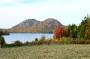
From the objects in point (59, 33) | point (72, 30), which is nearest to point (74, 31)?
point (72, 30)

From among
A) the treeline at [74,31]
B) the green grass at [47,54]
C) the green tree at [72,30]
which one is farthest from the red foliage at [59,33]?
the green grass at [47,54]

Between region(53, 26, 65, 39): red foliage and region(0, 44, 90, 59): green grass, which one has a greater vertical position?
region(53, 26, 65, 39): red foliage

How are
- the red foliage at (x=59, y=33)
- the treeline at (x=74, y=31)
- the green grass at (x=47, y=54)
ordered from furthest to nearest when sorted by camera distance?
1. the red foliage at (x=59, y=33)
2. the treeline at (x=74, y=31)
3. the green grass at (x=47, y=54)

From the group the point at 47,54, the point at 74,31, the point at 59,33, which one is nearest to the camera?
the point at 47,54

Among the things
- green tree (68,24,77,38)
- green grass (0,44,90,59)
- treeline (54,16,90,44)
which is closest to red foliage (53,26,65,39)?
treeline (54,16,90,44)

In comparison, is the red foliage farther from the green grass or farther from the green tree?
the green grass

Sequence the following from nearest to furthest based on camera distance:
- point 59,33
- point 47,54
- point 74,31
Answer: point 47,54 → point 74,31 → point 59,33

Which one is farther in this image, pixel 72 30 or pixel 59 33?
pixel 59 33

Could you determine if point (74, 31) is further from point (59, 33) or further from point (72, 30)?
point (59, 33)

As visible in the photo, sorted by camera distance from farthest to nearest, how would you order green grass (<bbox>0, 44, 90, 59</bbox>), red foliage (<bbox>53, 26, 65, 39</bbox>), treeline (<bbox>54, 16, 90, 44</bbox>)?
1. red foliage (<bbox>53, 26, 65, 39</bbox>)
2. treeline (<bbox>54, 16, 90, 44</bbox>)
3. green grass (<bbox>0, 44, 90, 59</bbox>)

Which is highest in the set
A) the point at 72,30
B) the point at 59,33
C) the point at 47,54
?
the point at 72,30

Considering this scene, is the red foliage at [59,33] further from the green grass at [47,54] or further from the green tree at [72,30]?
the green grass at [47,54]

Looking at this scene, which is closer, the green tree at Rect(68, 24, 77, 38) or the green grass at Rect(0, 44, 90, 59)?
the green grass at Rect(0, 44, 90, 59)

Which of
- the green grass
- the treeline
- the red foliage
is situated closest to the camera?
the green grass
